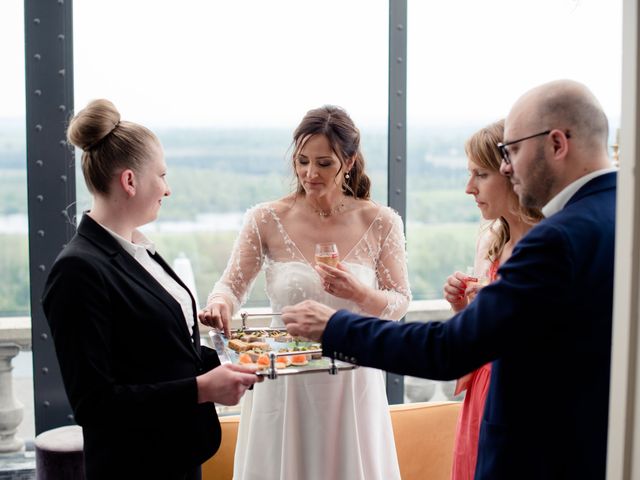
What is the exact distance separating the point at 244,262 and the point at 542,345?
1519mm

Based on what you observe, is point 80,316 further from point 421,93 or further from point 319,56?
point 421,93

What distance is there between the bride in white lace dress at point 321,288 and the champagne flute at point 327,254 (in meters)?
0.03

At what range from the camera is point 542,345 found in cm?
168

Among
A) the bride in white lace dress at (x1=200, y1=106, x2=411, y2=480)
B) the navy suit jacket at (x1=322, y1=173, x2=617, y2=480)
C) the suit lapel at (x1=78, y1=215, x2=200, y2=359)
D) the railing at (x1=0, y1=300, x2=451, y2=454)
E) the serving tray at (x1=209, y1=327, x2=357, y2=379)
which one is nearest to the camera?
the navy suit jacket at (x1=322, y1=173, x2=617, y2=480)

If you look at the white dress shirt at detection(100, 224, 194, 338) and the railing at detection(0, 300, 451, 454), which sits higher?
the white dress shirt at detection(100, 224, 194, 338)

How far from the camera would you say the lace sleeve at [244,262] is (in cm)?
297

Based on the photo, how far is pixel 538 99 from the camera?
5.89ft

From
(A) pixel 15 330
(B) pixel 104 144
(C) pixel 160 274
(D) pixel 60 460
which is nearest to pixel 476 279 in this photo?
(C) pixel 160 274

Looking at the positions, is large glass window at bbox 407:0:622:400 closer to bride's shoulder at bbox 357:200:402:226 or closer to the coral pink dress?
bride's shoulder at bbox 357:200:402:226

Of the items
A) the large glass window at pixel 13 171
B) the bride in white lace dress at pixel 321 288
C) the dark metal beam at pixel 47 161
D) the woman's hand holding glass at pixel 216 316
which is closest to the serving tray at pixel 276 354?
the woman's hand holding glass at pixel 216 316

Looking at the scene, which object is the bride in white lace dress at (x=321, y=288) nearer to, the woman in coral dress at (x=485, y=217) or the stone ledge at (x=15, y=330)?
the woman in coral dress at (x=485, y=217)

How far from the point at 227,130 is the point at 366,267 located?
1152 mm

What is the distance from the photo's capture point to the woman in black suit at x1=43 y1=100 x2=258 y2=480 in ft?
6.22

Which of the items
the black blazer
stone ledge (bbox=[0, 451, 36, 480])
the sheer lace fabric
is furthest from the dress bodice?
→ stone ledge (bbox=[0, 451, 36, 480])
